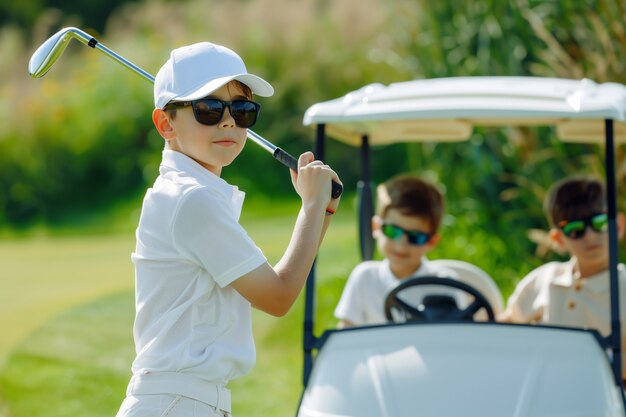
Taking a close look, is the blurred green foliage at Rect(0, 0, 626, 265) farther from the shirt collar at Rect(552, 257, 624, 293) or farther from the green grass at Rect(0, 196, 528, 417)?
the shirt collar at Rect(552, 257, 624, 293)

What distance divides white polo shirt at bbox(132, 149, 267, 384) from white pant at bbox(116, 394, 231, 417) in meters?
0.05

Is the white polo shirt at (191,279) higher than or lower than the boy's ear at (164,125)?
lower

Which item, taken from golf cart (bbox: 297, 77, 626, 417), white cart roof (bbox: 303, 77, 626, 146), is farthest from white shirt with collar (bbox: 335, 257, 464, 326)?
white cart roof (bbox: 303, 77, 626, 146)

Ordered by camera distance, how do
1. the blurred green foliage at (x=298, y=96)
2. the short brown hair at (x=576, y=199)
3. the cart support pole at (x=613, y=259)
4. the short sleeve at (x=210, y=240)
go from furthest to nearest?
the blurred green foliage at (x=298, y=96) → the short brown hair at (x=576, y=199) → the cart support pole at (x=613, y=259) → the short sleeve at (x=210, y=240)

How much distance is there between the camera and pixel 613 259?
12.3 feet

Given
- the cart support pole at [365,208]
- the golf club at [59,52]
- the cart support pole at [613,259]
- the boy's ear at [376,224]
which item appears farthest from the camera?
the cart support pole at [365,208]

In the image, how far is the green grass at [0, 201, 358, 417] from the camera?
7.05 metres

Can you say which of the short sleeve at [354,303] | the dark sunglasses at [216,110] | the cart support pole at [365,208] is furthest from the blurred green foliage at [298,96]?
the dark sunglasses at [216,110]

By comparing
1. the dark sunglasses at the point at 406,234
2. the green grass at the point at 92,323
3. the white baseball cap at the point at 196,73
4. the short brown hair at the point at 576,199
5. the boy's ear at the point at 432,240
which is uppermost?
the white baseball cap at the point at 196,73

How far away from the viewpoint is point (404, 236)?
450 cm

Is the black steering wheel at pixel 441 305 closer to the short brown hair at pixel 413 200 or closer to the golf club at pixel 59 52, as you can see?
the short brown hair at pixel 413 200

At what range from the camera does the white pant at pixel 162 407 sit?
95.9 inches

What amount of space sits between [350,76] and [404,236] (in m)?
7.84

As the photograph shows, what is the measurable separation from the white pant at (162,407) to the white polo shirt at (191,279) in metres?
0.05
